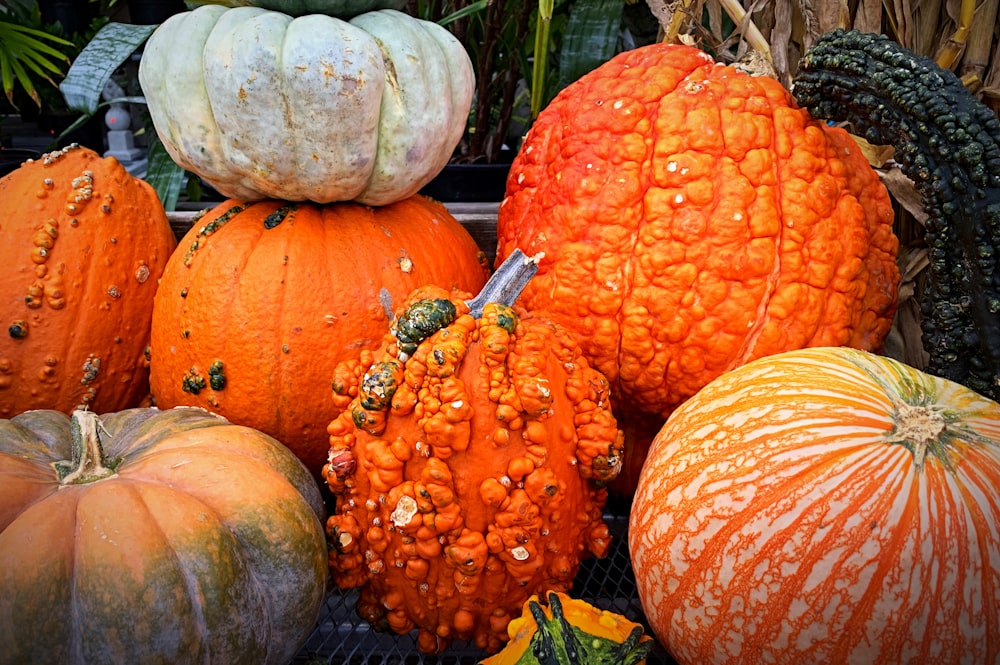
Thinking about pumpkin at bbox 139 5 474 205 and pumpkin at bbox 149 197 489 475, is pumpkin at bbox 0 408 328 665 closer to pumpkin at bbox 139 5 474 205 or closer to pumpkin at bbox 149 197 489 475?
pumpkin at bbox 149 197 489 475

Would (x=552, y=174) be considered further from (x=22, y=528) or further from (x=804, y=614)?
(x=22, y=528)

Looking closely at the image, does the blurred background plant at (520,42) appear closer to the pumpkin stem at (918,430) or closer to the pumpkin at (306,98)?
the pumpkin at (306,98)

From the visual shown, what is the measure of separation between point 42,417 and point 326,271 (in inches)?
25.3

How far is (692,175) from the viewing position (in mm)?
1605

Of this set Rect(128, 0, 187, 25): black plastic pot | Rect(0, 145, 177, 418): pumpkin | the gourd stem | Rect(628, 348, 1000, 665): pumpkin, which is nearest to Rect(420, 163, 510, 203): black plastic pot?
Rect(0, 145, 177, 418): pumpkin

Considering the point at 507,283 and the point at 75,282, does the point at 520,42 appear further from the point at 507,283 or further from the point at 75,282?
the point at 75,282

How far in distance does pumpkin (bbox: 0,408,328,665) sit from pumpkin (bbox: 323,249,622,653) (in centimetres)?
14

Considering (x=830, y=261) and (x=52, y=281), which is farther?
(x=52, y=281)

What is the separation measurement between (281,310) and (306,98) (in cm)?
47

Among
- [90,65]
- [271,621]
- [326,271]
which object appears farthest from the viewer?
[90,65]

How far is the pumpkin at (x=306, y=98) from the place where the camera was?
155 cm

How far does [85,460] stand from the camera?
4.22ft


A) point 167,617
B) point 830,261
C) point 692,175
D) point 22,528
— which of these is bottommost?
point 167,617

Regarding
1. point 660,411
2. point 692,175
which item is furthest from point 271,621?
point 692,175
